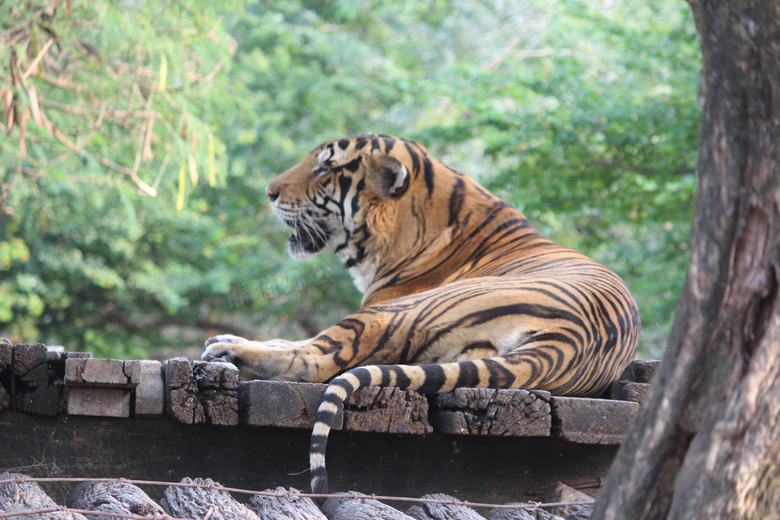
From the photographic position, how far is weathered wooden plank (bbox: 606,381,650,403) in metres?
3.02

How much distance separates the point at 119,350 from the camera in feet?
43.6

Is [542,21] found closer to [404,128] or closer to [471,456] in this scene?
[404,128]

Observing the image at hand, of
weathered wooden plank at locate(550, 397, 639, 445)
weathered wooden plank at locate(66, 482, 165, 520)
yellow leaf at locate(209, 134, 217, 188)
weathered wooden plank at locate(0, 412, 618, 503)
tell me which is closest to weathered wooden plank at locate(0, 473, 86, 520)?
weathered wooden plank at locate(66, 482, 165, 520)

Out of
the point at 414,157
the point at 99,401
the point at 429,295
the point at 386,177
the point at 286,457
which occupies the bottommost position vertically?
the point at 286,457

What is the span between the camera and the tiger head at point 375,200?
3695mm

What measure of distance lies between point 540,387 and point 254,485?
3.26 ft

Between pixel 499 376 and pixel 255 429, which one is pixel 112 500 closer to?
pixel 255 429

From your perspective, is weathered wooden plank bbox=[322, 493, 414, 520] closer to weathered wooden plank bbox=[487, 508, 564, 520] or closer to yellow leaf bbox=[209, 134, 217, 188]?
weathered wooden plank bbox=[487, 508, 564, 520]

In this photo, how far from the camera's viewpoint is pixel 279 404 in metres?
2.26

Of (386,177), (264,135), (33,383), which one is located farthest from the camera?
(264,135)

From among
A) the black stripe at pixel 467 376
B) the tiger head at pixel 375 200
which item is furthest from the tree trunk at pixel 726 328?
the tiger head at pixel 375 200

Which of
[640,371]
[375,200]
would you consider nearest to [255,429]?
[375,200]

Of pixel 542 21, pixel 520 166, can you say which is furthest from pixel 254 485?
pixel 542 21

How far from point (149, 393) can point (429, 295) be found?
1099mm
